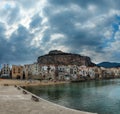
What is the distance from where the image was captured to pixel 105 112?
1554 inches

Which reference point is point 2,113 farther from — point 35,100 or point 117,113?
point 117,113

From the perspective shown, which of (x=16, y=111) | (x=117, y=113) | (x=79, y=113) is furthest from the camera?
(x=117, y=113)

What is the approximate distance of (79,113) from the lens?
2764cm

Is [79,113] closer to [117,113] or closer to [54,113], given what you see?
[54,113]

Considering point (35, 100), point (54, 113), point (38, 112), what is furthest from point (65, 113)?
point (35, 100)

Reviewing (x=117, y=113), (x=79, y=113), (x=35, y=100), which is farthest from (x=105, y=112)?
(x=79, y=113)

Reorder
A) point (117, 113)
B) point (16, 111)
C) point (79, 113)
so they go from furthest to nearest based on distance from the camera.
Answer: point (117, 113)
point (16, 111)
point (79, 113)

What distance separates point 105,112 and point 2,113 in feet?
56.3

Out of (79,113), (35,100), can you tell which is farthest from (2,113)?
(35,100)

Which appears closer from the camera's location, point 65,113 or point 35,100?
point 65,113

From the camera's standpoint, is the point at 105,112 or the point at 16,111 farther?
the point at 105,112

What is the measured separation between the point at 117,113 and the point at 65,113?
543 inches

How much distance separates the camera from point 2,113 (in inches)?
1099

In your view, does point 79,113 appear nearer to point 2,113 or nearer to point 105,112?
point 2,113
